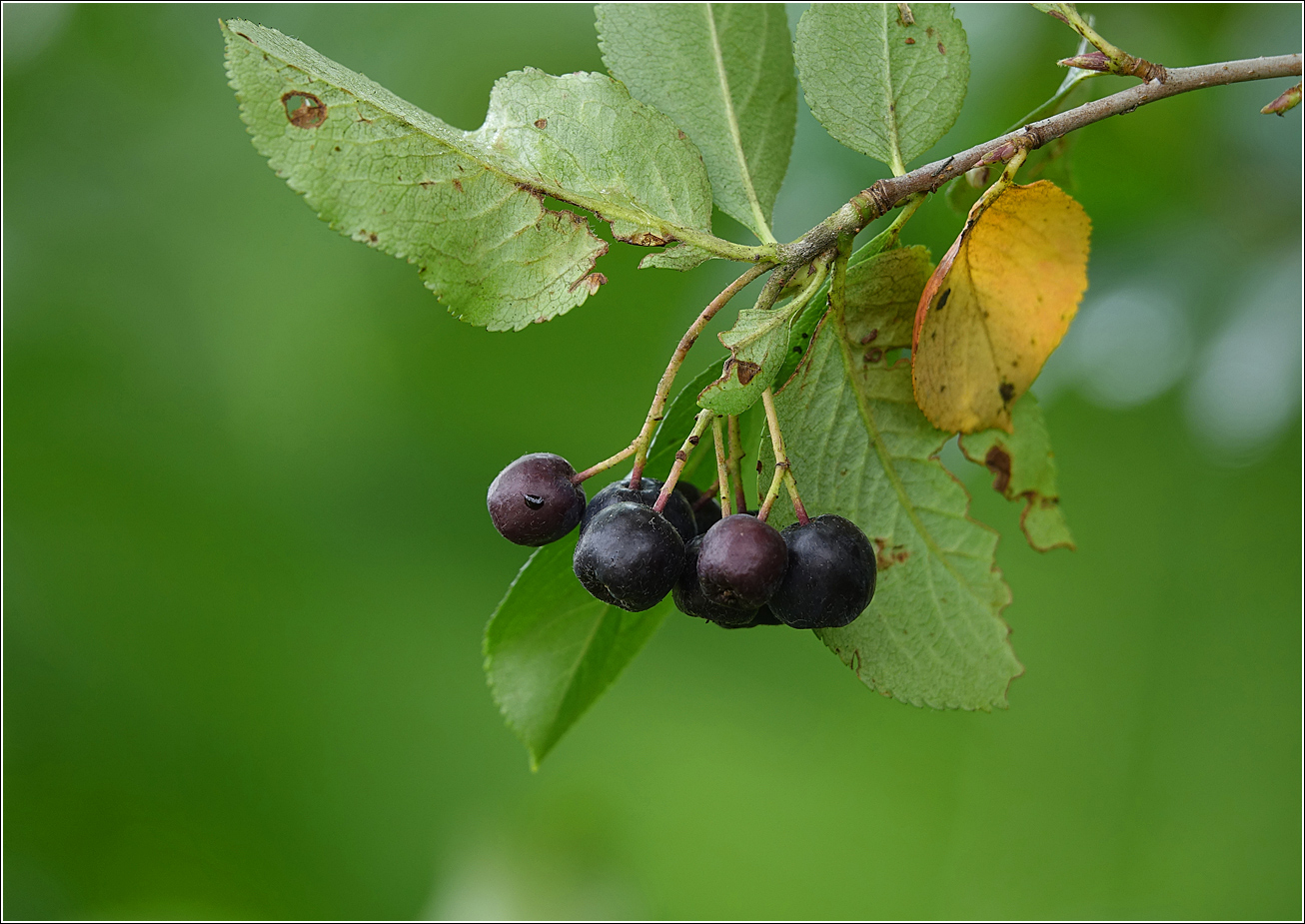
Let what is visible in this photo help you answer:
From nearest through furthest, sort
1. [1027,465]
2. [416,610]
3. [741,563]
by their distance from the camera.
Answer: [741,563] → [1027,465] → [416,610]

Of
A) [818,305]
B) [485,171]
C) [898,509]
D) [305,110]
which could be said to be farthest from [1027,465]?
[305,110]

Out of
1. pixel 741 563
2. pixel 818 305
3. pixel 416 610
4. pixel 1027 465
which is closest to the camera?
pixel 741 563

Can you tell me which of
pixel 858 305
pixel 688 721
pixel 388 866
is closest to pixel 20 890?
pixel 388 866

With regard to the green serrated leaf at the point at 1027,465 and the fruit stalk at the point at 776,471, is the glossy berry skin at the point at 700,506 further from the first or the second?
the green serrated leaf at the point at 1027,465

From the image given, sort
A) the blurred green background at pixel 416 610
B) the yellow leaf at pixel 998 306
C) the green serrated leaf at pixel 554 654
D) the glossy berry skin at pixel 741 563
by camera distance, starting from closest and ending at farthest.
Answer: the glossy berry skin at pixel 741 563, the yellow leaf at pixel 998 306, the green serrated leaf at pixel 554 654, the blurred green background at pixel 416 610

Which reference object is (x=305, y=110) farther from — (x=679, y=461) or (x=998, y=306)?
(x=998, y=306)

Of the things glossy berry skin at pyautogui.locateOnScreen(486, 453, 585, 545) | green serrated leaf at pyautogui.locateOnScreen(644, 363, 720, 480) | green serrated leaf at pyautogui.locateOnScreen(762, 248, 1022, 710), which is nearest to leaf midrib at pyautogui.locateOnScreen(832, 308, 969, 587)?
green serrated leaf at pyautogui.locateOnScreen(762, 248, 1022, 710)

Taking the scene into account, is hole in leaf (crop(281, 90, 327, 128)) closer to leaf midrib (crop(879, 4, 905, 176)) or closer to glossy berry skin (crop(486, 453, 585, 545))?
glossy berry skin (crop(486, 453, 585, 545))

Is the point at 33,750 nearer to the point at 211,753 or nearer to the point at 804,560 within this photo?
the point at 211,753

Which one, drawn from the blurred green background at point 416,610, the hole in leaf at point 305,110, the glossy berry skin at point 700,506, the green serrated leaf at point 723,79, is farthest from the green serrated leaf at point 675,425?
the blurred green background at point 416,610
